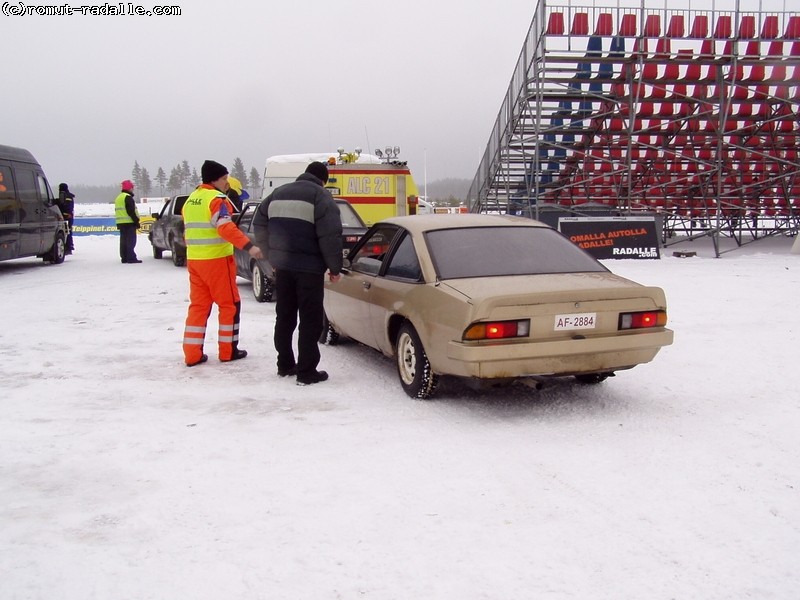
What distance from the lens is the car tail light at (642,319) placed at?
4.83 meters

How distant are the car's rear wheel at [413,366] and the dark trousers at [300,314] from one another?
73 cm

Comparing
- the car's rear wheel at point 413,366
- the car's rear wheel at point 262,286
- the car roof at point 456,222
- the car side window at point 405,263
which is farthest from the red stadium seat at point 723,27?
the car's rear wheel at point 413,366

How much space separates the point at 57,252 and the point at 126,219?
1.69m

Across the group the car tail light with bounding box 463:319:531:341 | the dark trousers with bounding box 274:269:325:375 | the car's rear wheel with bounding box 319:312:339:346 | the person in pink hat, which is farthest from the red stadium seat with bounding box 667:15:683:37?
the car tail light with bounding box 463:319:531:341

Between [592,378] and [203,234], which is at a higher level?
[203,234]

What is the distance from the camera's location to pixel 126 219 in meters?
16.2

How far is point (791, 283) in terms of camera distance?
11.3 m

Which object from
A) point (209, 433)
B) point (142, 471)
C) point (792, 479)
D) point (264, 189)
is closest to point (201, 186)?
point (209, 433)

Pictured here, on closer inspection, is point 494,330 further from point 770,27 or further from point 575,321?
point 770,27

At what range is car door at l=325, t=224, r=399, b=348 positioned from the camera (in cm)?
602

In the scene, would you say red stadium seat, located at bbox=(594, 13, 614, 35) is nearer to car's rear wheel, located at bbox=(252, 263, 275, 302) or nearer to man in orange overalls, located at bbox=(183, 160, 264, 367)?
car's rear wheel, located at bbox=(252, 263, 275, 302)

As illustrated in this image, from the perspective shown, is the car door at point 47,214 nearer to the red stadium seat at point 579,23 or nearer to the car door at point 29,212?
the car door at point 29,212

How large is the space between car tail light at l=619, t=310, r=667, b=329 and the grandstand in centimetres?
1181

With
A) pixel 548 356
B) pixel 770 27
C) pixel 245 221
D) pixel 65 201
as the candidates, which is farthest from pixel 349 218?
pixel 770 27
